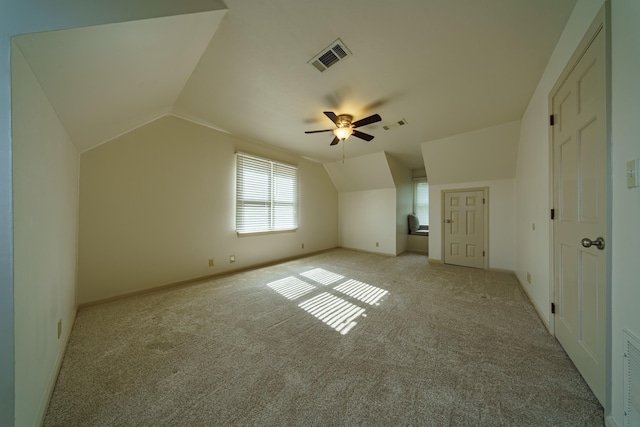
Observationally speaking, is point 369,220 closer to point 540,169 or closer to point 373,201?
point 373,201

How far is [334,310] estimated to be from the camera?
2383mm

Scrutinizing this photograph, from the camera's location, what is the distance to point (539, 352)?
5.33 feet

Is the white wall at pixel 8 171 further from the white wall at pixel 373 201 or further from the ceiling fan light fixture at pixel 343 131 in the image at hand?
the white wall at pixel 373 201

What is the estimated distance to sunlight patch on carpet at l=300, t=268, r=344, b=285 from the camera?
3362 mm

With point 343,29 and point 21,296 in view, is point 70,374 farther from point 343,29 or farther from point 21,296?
point 343,29

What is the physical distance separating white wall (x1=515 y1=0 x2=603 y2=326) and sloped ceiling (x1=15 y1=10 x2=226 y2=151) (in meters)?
2.58


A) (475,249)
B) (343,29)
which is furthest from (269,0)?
(475,249)

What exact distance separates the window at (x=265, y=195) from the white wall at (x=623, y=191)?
4.18 meters

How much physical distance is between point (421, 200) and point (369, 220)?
1.84 metres

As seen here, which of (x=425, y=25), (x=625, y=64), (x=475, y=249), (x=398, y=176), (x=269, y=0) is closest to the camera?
(x=625, y=64)

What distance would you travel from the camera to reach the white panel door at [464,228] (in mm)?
4145

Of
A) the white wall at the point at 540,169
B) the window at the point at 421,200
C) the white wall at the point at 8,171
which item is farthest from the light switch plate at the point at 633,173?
the window at the point at 421,200

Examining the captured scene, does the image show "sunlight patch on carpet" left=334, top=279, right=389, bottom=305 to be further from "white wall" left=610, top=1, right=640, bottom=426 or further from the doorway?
"white wall" left=610, top=1, right=640, bottom=426

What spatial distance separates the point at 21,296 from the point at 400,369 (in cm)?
220
